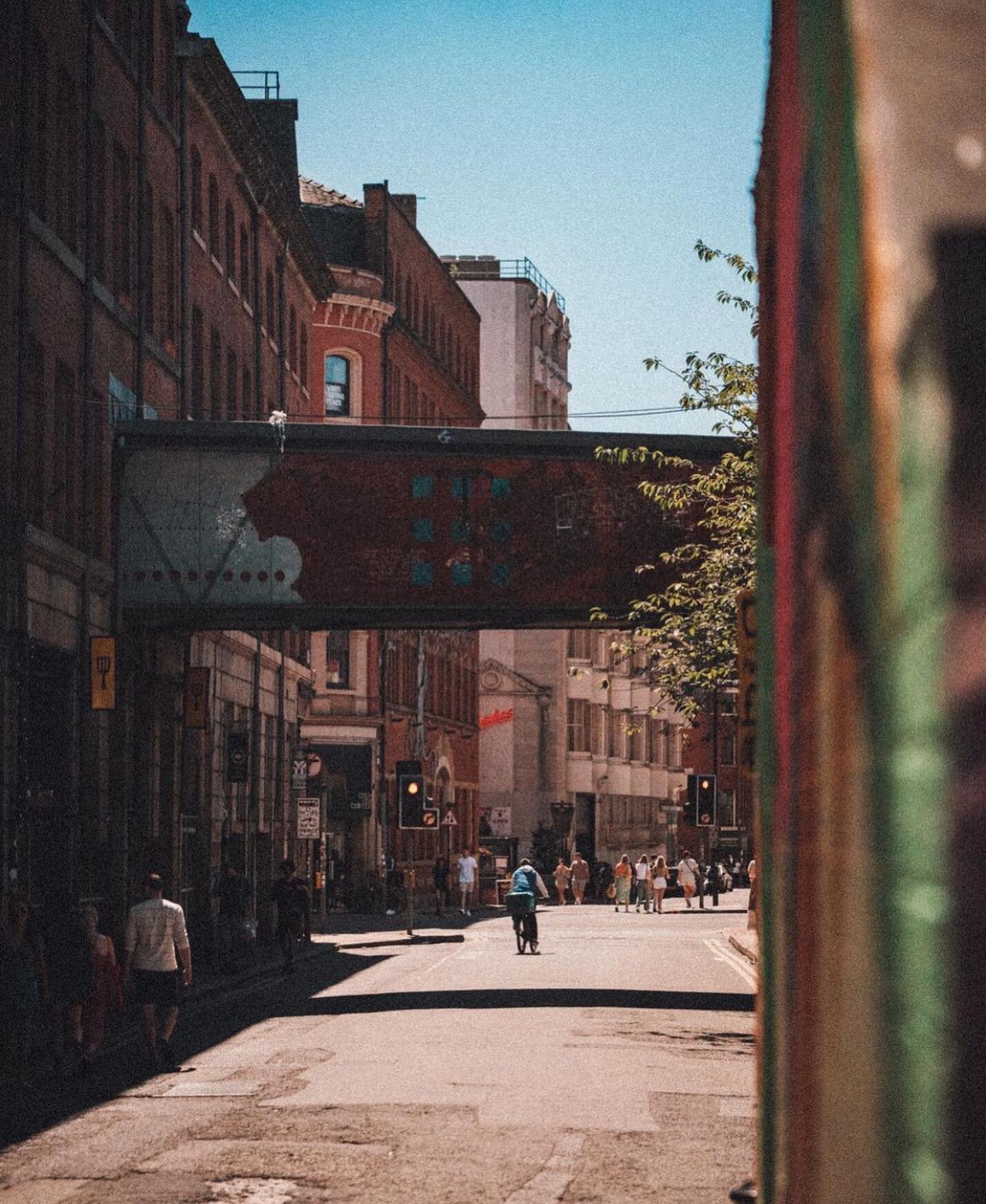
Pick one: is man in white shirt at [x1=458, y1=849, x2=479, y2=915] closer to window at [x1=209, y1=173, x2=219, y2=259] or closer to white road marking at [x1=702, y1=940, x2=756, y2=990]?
white road marking at [x1=702, y1=940, x2=756, y2=990]

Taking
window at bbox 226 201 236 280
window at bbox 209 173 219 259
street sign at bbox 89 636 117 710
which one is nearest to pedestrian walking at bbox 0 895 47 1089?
street sign at bbox 89 636 117 710

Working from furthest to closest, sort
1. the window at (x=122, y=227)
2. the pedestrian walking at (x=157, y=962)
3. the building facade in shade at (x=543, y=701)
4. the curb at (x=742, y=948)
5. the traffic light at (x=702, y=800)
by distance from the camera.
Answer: the building facade in shade at (x=543, y=701) < the traffic light at (x=702, y=800) < the curb at (x=742, y=948) < the window at (x=122, y=227) < the pedestrian walking at (x=157, y=962)

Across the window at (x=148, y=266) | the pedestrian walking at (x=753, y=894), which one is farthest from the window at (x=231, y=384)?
the pedestrian walking at (x=753, y=894)

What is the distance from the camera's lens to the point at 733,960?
3831 centimetres

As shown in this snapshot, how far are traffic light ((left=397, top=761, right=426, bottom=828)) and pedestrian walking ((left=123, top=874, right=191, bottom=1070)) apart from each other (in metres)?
22.7

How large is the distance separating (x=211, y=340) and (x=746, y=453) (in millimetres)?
17751

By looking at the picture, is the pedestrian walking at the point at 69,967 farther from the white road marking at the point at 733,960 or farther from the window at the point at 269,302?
the window at the point at 269,302

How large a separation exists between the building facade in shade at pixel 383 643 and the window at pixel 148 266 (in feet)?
68.1

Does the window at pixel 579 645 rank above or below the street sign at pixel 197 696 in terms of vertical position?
above

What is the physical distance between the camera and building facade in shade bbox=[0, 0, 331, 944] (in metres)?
27.3

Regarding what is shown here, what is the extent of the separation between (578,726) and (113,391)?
231 feet

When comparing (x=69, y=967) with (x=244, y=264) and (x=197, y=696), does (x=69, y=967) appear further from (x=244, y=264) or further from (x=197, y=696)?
(x=244, y=264)

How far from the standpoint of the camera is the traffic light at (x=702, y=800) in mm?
51812

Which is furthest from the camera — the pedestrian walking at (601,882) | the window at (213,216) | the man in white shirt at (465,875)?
the pedestrian walking at (601,882)
